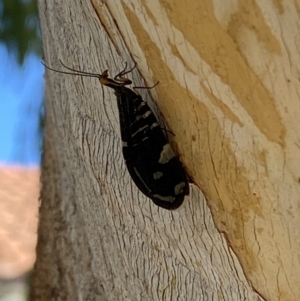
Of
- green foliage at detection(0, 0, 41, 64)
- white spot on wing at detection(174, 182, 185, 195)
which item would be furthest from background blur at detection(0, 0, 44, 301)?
white spot on wing at detection(174, 182, 185, 195)

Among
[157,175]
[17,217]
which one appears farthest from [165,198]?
[17,217]

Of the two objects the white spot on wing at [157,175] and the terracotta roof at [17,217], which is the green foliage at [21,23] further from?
the white spot on wing at [157,175]

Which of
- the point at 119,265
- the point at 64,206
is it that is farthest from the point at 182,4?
the point at 64,206

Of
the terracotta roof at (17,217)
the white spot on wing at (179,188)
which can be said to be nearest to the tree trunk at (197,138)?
the white spot on wing at (179,188)

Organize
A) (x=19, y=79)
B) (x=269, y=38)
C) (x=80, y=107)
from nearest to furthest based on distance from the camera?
(x=269, y=38) < (x=80, y=107) < (x=19, y=79)

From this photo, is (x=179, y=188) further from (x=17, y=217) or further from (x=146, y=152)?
(x=17, y=217)

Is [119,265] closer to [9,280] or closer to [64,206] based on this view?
[64,206]
